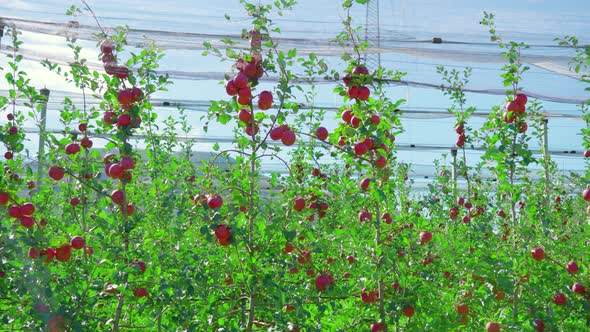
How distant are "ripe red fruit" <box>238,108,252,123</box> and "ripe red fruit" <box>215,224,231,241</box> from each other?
0.46m

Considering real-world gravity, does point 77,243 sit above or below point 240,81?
below

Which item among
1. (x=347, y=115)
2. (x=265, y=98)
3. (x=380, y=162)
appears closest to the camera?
(x=265, y=98)

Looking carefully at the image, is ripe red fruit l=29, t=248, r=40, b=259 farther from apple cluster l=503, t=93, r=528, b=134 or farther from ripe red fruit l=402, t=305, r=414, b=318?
apple cluster l=503, t=93, r=528, b=134

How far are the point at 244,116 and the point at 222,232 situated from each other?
0.50 metres

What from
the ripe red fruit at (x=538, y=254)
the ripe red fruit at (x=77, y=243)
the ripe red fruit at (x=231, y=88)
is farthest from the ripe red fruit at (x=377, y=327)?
the ripe red fruit at (x=77, y=243)

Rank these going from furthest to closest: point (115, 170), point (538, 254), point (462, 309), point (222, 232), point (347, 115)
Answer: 1. point (538, 254)
2. point (462, 309)
3. point (347, 115)
4. point (115, 170)
5. point (222, 232)

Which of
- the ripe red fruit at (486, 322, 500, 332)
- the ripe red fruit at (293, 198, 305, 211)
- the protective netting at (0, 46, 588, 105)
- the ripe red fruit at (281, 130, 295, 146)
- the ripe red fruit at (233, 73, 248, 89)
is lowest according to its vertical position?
the ripe red fruit at (486, 322, 500, 332)

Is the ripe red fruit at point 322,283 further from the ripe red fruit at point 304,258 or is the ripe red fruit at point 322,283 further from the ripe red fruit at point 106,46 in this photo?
the ripe red fruit at point 106,46

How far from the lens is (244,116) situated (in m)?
2.68

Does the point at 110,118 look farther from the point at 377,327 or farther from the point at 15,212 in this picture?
the point at 377,327

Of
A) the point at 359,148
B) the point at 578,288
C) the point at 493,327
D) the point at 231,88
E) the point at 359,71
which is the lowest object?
the point at 493,327

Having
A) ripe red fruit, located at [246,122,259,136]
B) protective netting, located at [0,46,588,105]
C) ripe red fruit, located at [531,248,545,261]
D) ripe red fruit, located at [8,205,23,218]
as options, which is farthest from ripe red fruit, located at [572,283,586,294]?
protective netting, located at [0,46,588,105]

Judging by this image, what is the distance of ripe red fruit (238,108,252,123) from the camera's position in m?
2.67

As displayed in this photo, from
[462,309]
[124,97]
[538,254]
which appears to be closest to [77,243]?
[124,97]
